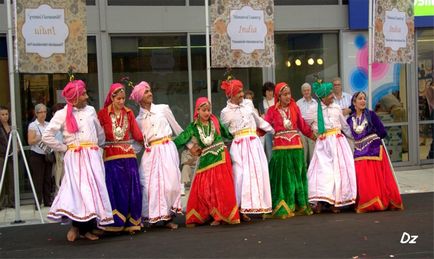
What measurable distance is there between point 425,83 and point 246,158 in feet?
20.9

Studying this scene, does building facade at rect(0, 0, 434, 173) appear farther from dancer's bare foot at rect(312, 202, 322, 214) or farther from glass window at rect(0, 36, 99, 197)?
dancer's bare foot at rect(312, 202, 322, 214)

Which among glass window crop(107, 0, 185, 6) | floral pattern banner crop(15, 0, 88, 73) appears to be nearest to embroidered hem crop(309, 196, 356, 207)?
floral pattern banner crop(15, 0, 88, 73)

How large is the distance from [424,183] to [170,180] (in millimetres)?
5488

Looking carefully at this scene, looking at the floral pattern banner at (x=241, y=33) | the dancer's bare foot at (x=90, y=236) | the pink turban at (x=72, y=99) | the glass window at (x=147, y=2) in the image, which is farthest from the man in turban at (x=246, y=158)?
the glass window at (x=147, y=2)

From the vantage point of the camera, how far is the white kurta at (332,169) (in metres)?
8.21

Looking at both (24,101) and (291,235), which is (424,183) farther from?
(24,101)

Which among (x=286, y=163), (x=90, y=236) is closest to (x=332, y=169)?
(x=286, y=163)

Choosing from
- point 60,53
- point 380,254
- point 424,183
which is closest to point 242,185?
point 380,254

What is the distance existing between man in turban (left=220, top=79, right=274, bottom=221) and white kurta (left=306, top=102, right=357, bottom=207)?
0.80 metres

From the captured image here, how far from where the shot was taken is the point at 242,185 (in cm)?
777

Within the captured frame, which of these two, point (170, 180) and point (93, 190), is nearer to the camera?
point (93, 190)

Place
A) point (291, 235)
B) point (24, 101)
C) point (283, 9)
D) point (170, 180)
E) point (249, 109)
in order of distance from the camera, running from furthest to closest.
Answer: point (283, 9) < point (24, 101) < point (249, 109) < point (170, 180) < point (291, 235)

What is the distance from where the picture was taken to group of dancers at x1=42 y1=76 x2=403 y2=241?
7078 mm

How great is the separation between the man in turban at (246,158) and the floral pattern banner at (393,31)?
2.49 m
